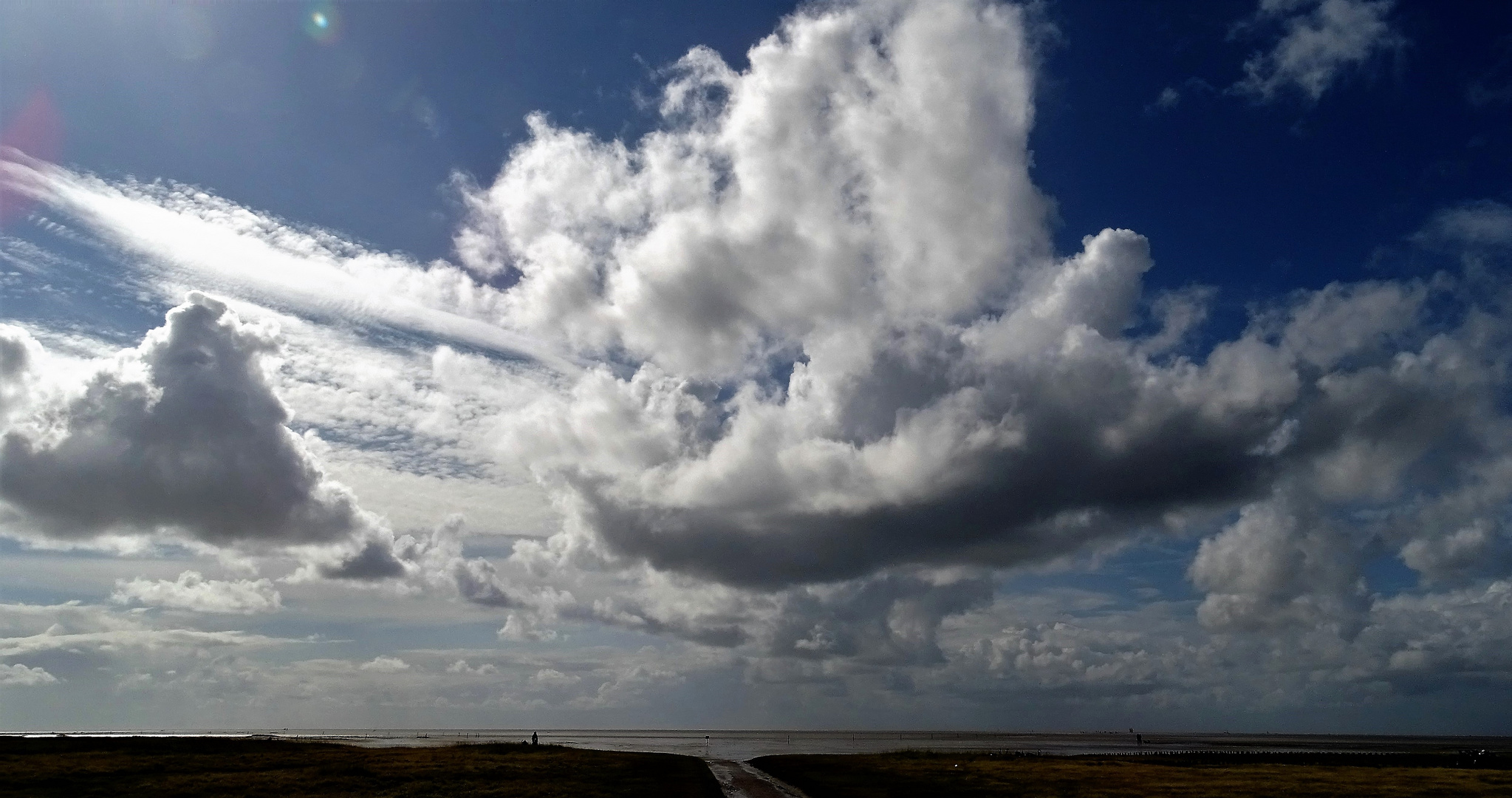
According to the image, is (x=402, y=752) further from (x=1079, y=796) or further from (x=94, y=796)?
(x=1079, y=796)

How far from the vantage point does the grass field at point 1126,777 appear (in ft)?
265

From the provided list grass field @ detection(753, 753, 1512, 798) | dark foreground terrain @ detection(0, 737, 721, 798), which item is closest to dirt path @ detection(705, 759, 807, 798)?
dark foreground terrain @ detection(0, 737, 721, 798)

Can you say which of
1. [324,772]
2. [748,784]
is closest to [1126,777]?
[748,784]

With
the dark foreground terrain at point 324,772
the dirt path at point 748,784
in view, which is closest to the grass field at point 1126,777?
the dirt path at point 748,784

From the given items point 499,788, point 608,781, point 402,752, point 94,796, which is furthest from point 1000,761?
point 94,796

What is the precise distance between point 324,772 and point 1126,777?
273 feet

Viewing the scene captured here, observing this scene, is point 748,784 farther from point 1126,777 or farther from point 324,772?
point 324,772

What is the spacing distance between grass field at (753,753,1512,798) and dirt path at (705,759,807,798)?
7.25 feet

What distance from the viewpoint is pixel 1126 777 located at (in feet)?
317

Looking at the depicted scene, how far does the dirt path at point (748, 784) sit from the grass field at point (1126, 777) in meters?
2.21

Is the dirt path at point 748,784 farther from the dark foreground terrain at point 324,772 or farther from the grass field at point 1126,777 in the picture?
the grass field at point 1126,777

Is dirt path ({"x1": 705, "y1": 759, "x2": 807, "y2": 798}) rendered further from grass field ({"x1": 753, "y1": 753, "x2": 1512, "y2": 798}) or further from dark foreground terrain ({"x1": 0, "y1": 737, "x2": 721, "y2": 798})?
grass field ({"x1": 753, "y1": 753, "x2": 1512, "y2": 798})

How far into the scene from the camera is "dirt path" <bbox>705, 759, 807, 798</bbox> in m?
77.4

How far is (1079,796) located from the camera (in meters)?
77.3
